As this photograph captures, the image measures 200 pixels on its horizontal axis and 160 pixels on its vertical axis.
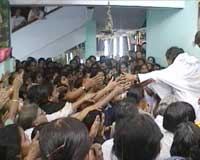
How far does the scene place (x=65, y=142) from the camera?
138 cm

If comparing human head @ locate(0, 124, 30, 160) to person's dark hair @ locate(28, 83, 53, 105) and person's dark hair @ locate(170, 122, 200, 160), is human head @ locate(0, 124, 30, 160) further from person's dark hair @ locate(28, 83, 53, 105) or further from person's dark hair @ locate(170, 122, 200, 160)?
person's dark hair @ locate(28, 83, 53, 105)

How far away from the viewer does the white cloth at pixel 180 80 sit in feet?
11.5

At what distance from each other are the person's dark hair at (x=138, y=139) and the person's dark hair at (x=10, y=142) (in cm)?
39

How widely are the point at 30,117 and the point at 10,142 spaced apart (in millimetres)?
623

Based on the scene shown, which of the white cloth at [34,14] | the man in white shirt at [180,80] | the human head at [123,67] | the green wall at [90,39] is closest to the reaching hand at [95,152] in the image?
the man in white shirt at [180,80]

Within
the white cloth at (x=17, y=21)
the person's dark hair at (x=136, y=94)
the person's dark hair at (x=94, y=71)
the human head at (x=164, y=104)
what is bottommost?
the person's dark hair at (x=94, y=71)

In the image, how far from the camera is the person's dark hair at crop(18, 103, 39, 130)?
7.58ft

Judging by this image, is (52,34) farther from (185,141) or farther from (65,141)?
(65,141)

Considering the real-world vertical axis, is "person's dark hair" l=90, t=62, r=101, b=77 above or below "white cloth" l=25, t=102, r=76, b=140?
below

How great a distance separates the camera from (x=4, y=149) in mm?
1630

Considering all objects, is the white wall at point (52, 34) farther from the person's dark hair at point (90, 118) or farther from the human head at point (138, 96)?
the person's dark hair at point (90, 118)

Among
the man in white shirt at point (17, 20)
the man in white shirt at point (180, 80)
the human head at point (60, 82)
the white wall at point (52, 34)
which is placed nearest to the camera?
the man in white shirt at point (180, 80)

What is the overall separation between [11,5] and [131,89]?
3.00 metres

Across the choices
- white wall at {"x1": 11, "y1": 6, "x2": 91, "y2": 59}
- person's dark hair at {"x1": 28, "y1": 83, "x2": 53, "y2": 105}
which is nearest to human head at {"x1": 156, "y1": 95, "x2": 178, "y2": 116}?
person's dark hair at {"x1": 28, "y1": 83, "x2": 53, "y2": 105}
